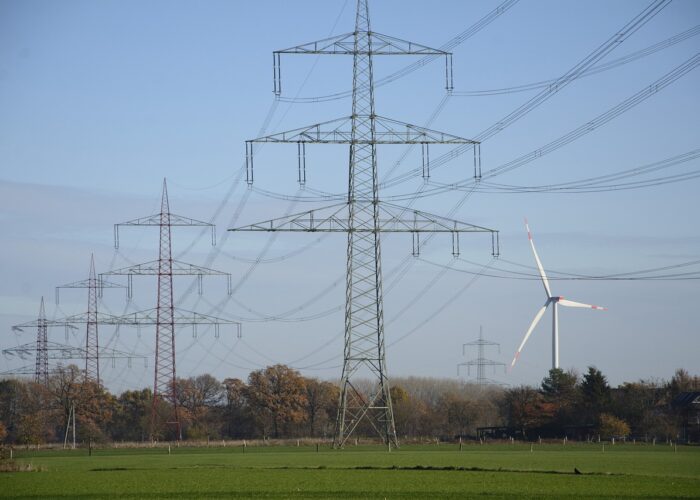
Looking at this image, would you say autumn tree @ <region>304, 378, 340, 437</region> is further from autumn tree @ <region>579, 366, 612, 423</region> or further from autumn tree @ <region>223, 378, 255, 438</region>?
autumn tree @ <region>579, 366, 612, 423</region>

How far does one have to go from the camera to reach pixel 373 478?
2018 inches

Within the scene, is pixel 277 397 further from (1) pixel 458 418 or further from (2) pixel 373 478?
(2) pixel 373 478

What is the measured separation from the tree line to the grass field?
44642 millimetres

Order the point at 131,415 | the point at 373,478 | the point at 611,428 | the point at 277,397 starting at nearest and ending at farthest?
the point at 373,478
the point at 611,428
the point at 277,397
the point at 131,415

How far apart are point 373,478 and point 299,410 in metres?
93.7

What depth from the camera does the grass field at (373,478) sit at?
4394 centimetres

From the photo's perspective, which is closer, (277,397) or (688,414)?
(688,414)

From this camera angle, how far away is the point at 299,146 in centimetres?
6631

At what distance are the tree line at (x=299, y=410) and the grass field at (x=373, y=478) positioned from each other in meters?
44.6

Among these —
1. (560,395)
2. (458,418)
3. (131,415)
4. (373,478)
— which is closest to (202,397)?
(131,415)

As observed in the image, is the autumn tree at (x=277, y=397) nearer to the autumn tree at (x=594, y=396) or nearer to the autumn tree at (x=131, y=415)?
the autumn tree at (x=131, y=415)

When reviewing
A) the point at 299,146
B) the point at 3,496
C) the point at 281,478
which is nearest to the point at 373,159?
the point at 299,146

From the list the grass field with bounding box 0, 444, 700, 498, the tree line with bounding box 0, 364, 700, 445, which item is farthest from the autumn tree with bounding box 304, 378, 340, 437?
the grass field with bounding box 0, 444, 700, 498

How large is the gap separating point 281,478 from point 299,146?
70.0 ft
